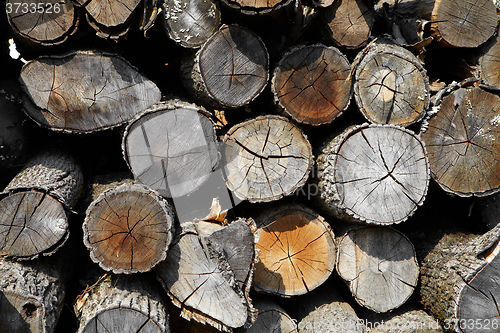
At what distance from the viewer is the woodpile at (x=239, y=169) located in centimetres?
222

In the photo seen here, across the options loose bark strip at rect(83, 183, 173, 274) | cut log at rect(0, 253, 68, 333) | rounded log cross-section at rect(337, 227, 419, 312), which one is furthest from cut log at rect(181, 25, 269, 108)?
cut log at rect(0, 253, 68, 333)

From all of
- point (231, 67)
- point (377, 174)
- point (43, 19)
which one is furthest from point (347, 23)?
point (43, 19)

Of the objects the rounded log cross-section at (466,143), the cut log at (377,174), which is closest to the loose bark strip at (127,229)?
the cut log at (377,174)

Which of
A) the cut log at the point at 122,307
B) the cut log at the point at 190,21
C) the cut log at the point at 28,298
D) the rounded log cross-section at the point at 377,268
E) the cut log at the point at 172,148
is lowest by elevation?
the rounded log cross-section at the point at 377,268

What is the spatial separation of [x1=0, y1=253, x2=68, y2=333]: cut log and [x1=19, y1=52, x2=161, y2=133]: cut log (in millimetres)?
919

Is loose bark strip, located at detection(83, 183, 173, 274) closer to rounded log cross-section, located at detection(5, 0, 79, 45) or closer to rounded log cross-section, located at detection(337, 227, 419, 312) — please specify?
rounded log cross-section, located at detection(5, 0, 79, 45)

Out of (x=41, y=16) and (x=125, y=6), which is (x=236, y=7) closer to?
(x=125, y=6)

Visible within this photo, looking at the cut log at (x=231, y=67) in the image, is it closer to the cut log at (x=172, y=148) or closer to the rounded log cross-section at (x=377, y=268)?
the cut log at (x=172, y=148)

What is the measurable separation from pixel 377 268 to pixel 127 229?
179 centimetres

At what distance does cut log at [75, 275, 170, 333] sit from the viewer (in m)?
2.14

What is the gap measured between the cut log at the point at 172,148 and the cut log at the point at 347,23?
121 centimetres

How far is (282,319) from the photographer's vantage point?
8.77 ft

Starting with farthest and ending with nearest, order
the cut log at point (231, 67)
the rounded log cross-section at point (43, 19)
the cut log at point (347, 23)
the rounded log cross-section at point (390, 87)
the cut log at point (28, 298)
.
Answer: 1. the cut log at point (347, 23)
2. the rounded log cross-section at point (390, 87)
3. the cut log at point (231, 67)
4. the rounded log cross-section at point (43, 19)
5. the cut log at point (28, 298)

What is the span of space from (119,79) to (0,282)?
143 centimetres
